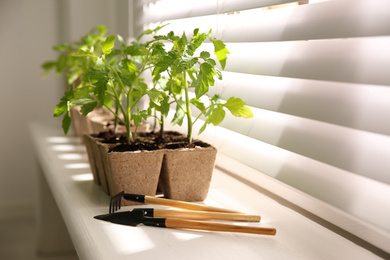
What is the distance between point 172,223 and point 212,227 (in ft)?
0.25

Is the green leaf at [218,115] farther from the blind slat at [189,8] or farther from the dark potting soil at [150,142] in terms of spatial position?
the blind slat at [189,8]

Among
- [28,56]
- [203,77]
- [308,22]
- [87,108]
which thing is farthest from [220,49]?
[28,56]

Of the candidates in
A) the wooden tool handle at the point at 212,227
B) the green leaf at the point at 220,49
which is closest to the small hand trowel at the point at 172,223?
the wooden tool handle at the point at 212,227

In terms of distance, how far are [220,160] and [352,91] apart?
0.60 metres

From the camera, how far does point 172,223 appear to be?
832 mm

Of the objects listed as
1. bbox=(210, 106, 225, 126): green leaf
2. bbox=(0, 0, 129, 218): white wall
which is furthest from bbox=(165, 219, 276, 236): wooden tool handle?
bbox=(0, 0, 129, 218): white wall

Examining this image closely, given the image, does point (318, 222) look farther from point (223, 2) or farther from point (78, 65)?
point (78, 65)

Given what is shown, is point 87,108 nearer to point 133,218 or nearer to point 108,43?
point 108,43

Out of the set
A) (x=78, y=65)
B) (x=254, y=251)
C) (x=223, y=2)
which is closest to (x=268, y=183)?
(x=254, y=251)

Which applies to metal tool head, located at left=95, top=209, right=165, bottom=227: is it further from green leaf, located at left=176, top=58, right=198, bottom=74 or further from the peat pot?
green leaf, located at left=176, top=58, right=198, bottom=74

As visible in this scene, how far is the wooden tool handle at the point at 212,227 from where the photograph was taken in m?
0.79

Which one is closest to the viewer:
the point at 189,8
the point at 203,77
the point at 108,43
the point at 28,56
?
the point at 203,77

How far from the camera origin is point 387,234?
71 cm

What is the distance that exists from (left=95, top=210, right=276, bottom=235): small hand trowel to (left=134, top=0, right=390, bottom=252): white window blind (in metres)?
0.15
